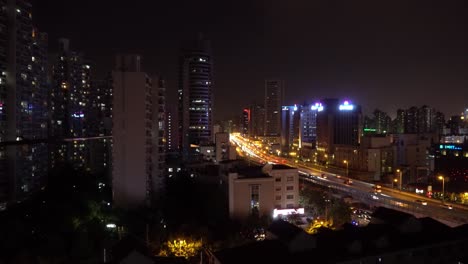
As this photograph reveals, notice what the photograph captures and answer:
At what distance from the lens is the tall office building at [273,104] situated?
45656mm

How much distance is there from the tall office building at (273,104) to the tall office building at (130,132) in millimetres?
34497

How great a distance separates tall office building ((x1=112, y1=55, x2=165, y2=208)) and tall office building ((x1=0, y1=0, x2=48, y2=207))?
4454 millimetres

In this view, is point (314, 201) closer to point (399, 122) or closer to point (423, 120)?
point (423, 120)

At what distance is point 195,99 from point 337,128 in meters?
10.2

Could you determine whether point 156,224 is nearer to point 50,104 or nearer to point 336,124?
point 50,104

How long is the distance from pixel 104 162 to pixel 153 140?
1041cm

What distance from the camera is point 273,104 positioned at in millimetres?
46219

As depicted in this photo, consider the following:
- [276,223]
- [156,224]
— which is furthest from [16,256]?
[276,223]

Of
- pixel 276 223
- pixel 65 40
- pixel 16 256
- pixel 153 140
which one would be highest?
pixel 65 40

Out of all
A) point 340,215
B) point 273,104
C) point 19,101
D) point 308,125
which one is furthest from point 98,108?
point 273,104

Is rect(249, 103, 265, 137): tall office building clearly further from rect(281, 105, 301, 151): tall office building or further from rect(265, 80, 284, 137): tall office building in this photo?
rect(281, 105, 301, 151): tall office building

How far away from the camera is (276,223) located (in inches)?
291

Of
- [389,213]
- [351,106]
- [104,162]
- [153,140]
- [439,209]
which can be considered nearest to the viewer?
[389,213]

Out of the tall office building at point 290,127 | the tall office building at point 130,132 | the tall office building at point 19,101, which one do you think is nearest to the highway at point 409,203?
the tall office building at point 130,132
